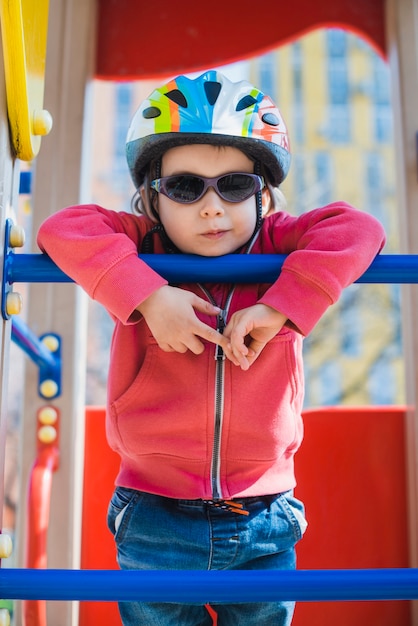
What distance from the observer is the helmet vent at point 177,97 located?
1.44 m

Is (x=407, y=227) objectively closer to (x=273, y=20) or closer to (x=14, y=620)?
(x=273, y=20)

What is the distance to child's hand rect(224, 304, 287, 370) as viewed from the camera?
1.14 m

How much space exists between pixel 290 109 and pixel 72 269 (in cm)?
1887

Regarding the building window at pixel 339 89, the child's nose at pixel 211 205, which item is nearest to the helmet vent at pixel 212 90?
the child's nose at pixel 211 205

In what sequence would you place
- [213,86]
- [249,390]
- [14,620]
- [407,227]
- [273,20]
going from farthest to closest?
[273,20], [407,227], [14,620], [213,86], [249,390]

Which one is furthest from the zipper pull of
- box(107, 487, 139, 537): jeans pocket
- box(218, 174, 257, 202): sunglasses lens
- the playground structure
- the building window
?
the building window

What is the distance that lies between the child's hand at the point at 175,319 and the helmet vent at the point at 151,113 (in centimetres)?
43

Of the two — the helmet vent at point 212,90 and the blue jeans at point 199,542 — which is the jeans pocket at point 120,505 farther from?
the helmet vent at point 212,90

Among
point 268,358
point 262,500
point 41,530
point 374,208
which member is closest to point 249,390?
point 268,358

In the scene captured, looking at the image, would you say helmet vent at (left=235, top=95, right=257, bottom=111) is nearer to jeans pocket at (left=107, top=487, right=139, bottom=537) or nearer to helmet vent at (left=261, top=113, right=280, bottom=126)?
helmet vent at (left=261, top=113, right=280, bottom=126)

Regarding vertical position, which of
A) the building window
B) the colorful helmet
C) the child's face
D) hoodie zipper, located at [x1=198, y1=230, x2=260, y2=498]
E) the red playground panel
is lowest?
the red playground panel

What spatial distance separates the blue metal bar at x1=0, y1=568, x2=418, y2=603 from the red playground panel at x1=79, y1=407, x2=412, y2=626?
1161 mm

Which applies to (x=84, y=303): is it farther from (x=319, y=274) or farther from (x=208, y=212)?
(x=319, y=274)

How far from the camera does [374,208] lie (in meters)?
15.5
